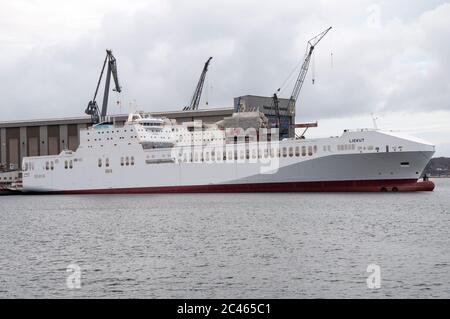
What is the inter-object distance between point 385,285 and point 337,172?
134 feet

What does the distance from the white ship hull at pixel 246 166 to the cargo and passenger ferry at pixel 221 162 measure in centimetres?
10

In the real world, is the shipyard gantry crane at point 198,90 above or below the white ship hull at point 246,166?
above

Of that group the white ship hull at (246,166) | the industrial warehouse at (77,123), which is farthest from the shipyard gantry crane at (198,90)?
the white ship hull at (246,166)

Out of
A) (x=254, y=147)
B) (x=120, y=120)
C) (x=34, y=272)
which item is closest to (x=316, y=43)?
(x=254, y=147)

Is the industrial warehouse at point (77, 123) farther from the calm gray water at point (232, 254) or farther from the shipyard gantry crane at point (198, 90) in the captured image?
the calm gray water at point (232, 254)

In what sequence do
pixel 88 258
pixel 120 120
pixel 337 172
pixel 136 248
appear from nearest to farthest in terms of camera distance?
pixel 88 258, pixel 136 248, pixel 337 172, pixel 120 120

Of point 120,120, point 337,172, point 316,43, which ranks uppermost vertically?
point 316,43

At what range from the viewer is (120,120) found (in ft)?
323

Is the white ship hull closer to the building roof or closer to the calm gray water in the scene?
the calm gray water

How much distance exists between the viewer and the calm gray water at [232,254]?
62.4 feet

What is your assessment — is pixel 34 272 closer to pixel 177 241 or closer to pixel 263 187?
pixel 177 241

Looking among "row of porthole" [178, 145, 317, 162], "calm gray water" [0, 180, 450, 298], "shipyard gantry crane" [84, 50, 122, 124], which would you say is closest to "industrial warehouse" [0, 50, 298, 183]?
"shipyard gantry crane" [84, 50, 122, 124]

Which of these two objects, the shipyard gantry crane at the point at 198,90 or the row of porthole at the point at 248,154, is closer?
the row of porthole at the point at 248,154

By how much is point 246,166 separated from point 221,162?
3.00 metres
